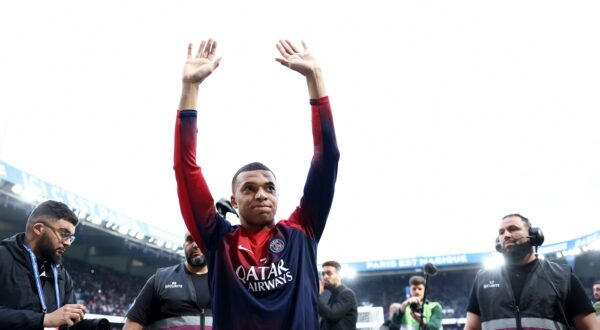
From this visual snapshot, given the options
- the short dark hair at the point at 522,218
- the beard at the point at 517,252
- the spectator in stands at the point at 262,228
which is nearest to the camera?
the spectator in stands at the point at 262,228

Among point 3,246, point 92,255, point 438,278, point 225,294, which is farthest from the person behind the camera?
point 438,278

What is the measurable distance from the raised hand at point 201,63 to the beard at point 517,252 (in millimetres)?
3060

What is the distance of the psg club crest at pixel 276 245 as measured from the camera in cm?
220

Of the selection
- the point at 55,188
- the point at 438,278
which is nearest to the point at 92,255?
the point at 55,188

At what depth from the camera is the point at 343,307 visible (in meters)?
6.38

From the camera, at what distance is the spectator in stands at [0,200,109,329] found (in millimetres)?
3365

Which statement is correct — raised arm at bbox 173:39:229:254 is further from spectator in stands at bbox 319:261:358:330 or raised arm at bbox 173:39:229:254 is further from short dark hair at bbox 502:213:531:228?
spectator in stands at bbox 319:261:358:330

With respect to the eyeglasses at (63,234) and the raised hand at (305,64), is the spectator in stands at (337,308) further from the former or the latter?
the raised hand at (305,64)

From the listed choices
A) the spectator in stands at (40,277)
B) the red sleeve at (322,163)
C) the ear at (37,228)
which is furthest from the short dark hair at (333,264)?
the red sleeve at (322,163)

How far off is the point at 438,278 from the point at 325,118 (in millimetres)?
38474

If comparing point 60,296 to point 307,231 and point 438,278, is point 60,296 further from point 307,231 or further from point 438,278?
point 438,278

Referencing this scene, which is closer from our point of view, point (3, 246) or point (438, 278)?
point (3, 246)

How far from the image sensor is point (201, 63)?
234cm

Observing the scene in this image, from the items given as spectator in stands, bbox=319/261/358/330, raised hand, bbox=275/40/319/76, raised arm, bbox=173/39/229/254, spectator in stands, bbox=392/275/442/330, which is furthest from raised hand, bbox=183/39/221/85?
spectator in stands, bbox=392/275/442/330
